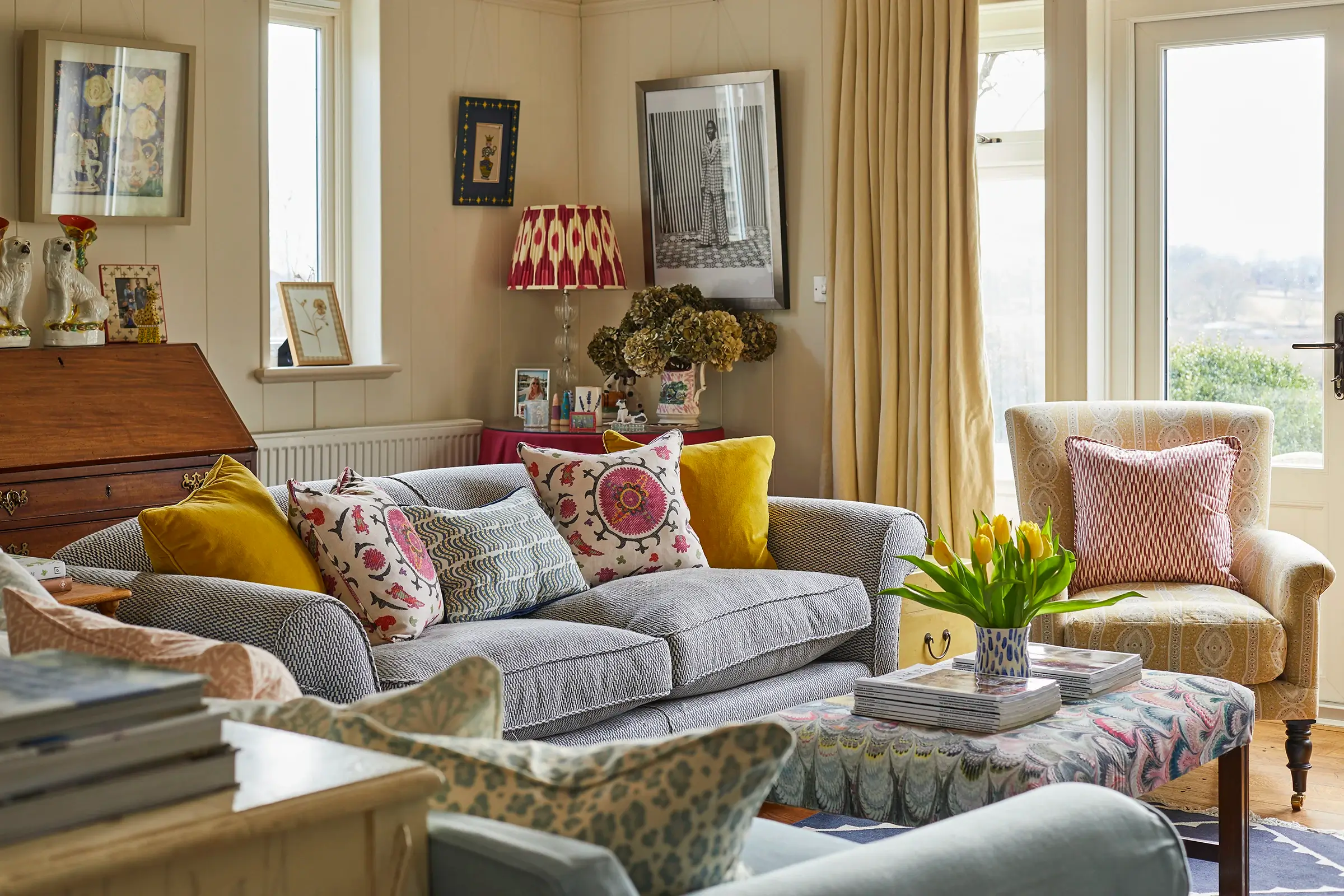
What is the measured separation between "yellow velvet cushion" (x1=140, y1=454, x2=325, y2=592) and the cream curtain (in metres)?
2.43

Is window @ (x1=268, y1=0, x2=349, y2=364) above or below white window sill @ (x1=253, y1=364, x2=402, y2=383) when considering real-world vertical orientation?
above

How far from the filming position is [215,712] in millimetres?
984

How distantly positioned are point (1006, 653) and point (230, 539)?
4.73ft

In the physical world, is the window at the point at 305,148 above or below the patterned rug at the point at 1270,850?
above

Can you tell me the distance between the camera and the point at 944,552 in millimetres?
2633

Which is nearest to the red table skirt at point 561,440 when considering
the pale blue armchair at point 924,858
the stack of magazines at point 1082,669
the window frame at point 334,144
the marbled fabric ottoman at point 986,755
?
the window frame at point 334,144

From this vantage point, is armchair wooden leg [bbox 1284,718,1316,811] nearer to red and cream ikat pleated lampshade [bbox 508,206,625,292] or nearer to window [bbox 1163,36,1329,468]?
window [bbox 1163,36,1329,468]

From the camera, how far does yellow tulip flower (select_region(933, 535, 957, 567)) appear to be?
2.52m

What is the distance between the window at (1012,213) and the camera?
484 cm

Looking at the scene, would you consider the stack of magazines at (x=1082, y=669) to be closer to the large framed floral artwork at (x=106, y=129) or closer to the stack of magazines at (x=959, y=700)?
the stack of magazines at (x=959, y=700)

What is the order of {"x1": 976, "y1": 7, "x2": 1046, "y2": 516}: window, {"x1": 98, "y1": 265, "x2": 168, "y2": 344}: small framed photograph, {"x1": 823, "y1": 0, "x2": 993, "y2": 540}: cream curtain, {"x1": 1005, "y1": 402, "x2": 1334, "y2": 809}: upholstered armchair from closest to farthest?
{"x1": 1005, "y1": 402, "x2": 1334, "y2": 809}: upholstered armchair
{"x1": 98, "y1": 265, "x2": 168, "y2": 344}: small framed photograph
{"x1": 823, "y1": 0, "x2": 993, "y2": 540}: cream curtain
{"x1": 976, "y1": 7, "x2": 1046, "y2": 516}: window

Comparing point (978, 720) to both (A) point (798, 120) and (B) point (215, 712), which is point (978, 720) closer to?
(B) point (215, 712)

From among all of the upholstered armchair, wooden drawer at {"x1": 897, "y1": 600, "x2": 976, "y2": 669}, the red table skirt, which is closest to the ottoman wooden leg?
the upholstered armchair

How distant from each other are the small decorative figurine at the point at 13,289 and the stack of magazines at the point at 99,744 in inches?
125
